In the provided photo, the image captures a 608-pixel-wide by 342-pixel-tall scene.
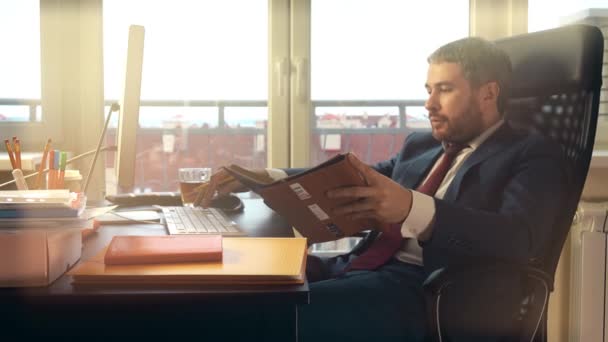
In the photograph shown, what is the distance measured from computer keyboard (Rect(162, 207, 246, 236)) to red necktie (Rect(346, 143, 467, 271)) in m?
0.39

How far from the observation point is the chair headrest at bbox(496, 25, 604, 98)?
140 centimetres

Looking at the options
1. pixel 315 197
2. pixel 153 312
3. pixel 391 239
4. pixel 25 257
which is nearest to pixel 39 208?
pixel 25 257

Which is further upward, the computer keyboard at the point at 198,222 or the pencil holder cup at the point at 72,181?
the pencil holder cup at the point at 72,181

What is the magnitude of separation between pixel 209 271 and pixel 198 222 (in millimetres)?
520

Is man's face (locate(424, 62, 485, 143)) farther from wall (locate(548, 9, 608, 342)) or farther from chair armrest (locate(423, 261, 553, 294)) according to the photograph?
wall (locate(548, 9, 608, 342))

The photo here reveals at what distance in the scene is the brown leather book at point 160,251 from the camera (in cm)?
85

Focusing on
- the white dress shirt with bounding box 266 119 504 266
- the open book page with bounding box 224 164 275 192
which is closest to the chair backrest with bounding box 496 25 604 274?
the white dress shirt with bounding box 266 119 504 266

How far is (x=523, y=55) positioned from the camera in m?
1.60

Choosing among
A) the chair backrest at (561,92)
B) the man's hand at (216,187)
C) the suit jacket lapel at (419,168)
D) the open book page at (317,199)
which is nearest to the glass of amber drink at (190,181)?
the man's hand at (216,187)

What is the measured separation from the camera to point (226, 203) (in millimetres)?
1667

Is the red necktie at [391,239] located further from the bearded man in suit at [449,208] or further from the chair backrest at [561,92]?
the chair backrest at [561,92]

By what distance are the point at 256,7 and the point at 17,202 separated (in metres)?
1.76

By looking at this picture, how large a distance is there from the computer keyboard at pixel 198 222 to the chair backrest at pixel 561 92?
0.68 m

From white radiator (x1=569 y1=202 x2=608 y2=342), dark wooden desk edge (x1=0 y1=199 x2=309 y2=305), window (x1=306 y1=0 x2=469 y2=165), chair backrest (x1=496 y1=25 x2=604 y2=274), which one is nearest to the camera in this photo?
dark wooden desk edge (x1=0 y1=199 x2=309 y2=305)
